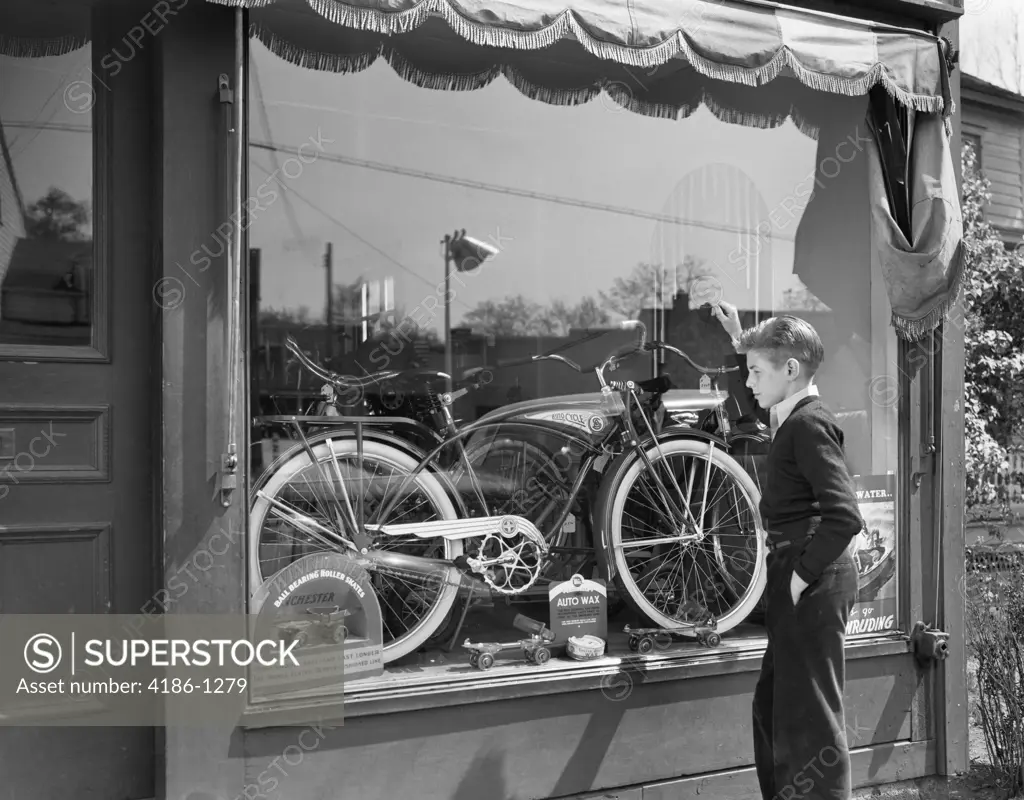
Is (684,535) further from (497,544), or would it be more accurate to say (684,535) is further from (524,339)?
(524,339)

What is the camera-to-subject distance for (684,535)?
168 inches

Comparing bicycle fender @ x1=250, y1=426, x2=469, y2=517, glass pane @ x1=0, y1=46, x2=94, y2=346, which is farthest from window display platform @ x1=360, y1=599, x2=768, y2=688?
glass pane @ x1=0, y1=46, x2=94, y2=346

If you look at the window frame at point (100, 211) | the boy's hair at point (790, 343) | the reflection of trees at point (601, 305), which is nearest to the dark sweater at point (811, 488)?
the boy's hair at point (790, 343)

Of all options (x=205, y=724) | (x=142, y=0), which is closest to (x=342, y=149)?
(x=142, y=0)

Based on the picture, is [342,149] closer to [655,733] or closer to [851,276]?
[851,276]

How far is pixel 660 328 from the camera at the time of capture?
19.4ft

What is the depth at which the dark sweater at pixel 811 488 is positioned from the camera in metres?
2.88

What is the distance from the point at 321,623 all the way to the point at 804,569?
1.75 meters

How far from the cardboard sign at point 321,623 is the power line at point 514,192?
7.74 feet

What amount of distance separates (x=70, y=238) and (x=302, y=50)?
1.15 metres

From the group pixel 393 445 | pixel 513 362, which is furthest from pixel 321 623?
pixel 513 362

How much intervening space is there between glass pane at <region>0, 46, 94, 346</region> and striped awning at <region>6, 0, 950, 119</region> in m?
0.12

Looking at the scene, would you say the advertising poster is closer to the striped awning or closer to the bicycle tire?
the striped awning

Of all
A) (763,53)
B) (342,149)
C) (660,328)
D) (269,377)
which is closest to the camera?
(763,53)
